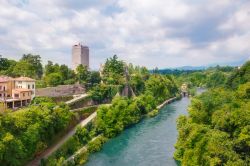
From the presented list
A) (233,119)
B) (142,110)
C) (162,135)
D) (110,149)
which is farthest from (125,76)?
(233,119)

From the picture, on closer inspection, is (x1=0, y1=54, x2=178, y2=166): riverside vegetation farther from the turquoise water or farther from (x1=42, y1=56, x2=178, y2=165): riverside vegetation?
the turquoise water

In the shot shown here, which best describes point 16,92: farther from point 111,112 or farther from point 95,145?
point 95,145

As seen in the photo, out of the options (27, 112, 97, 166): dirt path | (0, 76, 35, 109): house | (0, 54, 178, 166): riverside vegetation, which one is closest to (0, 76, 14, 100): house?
(0, 76, 35, 109): house

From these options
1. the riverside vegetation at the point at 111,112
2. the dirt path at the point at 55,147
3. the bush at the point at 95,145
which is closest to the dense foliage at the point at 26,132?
the dirt path at the point at 55,147

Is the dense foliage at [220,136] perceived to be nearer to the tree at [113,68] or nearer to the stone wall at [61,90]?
the stone wall at [61,90]

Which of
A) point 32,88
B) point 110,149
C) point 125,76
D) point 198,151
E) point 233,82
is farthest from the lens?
point 125,76

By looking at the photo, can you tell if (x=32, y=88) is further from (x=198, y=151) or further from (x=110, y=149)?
(x=198, y=151)
